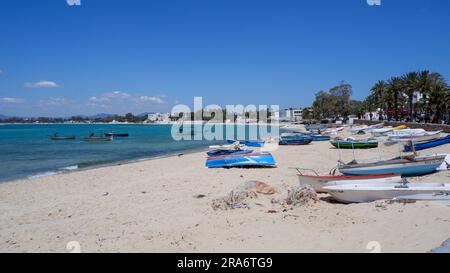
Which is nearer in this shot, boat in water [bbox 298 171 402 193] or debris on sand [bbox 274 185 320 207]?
debris on sand [bbox 274 185 320 207]

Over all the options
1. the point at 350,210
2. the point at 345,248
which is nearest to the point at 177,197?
the point at 350,210

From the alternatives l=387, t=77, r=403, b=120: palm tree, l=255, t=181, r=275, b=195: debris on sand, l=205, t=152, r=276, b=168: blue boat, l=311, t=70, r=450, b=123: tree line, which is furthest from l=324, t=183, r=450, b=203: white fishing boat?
l=387, t=77, r=403, b=120: palm tree

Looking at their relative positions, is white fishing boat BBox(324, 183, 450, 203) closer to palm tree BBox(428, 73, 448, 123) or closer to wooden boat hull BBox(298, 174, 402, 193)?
wooden boat hull BBox(298, 174, 402, 193)

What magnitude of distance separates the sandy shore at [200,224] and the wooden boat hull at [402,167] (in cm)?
55

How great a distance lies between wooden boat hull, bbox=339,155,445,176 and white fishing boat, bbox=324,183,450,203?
13.8 feet

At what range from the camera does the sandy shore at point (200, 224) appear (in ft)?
24.5

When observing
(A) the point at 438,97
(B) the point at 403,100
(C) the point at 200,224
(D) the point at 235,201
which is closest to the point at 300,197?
(D) the point at 235,201

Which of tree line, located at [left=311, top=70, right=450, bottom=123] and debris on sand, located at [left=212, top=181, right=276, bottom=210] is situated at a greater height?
tree line, located at [left=311, top=70, right=450, bottom=123]

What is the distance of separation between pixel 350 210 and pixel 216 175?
33.6 ft

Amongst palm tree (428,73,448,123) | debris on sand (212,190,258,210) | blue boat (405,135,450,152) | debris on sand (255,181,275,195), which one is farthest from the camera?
palm tree (428,73,448,123)

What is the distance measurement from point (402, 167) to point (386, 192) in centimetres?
550

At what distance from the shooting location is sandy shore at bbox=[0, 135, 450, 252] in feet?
24.5

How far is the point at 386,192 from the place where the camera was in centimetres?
1054

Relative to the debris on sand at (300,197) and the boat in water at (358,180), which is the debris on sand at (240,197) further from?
the boat in water at (358,180)
